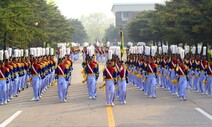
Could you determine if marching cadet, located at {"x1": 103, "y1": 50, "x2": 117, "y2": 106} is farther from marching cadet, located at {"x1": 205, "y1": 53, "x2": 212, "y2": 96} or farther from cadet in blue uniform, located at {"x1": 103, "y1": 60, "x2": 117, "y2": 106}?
marching cadet, located at {"x1": 205, "y1": 53, "x2": 212, "y2": 96}

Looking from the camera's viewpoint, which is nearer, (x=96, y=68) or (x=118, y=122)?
(x=118, y=122)

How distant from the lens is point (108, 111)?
15.2 metres

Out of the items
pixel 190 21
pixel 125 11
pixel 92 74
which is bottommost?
pixel 92 74

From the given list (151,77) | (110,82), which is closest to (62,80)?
(110,82)

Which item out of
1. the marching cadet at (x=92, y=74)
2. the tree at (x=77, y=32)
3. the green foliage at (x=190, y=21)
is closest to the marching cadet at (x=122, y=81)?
the marching cadet at (x=92, y=74)

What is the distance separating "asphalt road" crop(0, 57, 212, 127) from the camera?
1289 centimetres

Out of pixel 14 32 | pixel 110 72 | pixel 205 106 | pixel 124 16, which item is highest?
pixel 124 16

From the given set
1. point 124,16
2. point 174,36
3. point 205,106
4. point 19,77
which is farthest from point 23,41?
point 124,16

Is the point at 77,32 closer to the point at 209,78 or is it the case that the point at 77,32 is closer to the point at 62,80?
the point at 209,78

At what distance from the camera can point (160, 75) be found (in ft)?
78.4

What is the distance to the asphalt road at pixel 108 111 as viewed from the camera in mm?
12891

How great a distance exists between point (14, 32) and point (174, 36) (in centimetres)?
1694

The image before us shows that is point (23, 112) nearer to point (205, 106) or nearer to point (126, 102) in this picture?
point (126, 102)

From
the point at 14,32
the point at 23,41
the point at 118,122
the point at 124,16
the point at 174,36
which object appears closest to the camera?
the point at 118,122
